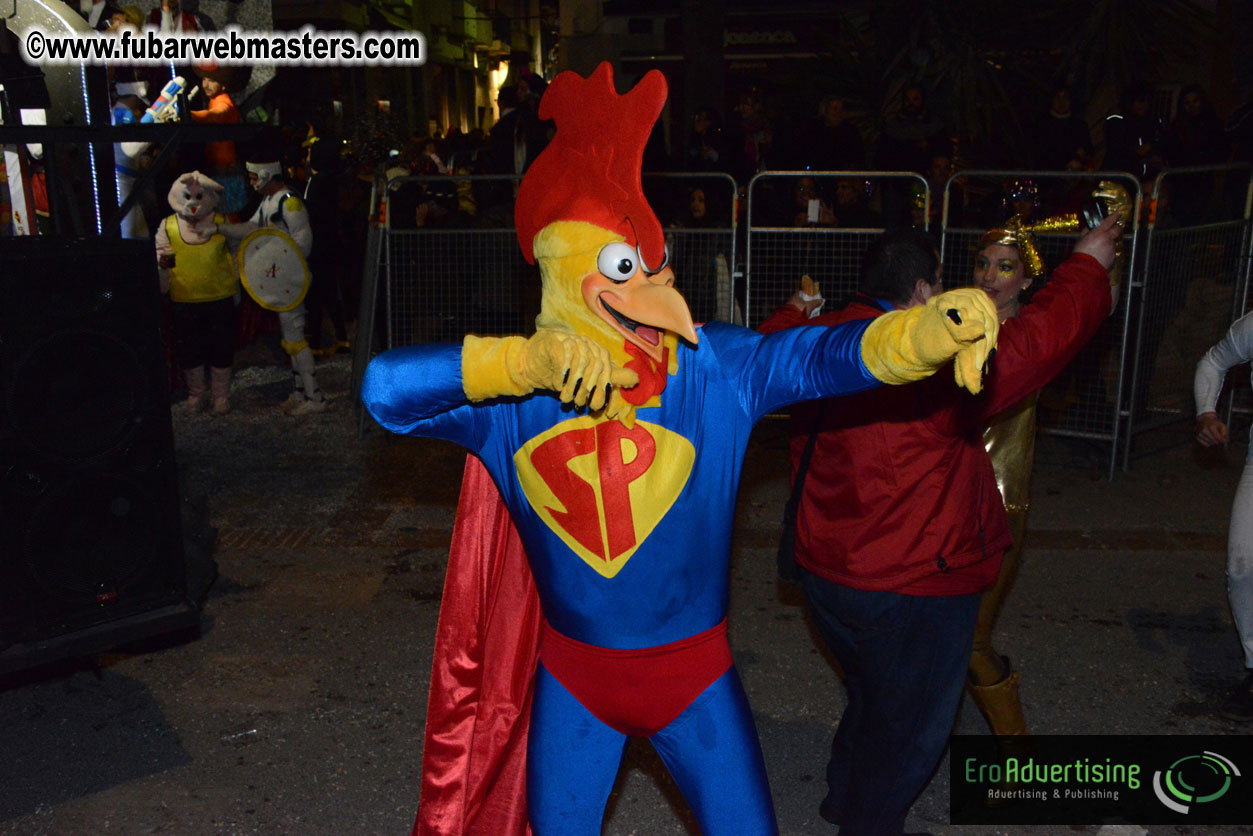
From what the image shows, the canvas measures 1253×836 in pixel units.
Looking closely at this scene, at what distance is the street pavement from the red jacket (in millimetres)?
1116

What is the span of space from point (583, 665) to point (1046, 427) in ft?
18.9

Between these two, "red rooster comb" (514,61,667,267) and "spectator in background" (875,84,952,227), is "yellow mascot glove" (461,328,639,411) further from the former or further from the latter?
"spectator in background" (875,84,952,227)

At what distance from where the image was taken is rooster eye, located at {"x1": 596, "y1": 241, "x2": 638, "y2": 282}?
246 cm

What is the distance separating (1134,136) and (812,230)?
3.71 meters

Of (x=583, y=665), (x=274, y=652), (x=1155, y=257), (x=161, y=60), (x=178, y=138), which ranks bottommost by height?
(x=274, y=652)

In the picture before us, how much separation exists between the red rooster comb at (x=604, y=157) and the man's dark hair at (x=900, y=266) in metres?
0.78

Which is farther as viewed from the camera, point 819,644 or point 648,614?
point 819,644

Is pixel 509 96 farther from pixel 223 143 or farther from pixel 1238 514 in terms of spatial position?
pixel 1238 514

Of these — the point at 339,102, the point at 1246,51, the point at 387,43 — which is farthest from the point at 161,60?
the point at 339,102

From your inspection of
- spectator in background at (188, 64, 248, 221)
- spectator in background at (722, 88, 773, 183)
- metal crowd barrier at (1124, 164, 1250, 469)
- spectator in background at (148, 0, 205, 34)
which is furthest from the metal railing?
spectator in background at (148, 0, 205, 34)

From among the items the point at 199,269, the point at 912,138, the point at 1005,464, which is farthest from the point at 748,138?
the point at 1005,464

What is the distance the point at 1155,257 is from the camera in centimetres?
708

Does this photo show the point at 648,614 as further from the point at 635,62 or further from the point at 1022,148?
the point at 635,62

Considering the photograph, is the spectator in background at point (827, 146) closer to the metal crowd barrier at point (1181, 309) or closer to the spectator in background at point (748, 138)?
the spectator in background at point (748, 138)
